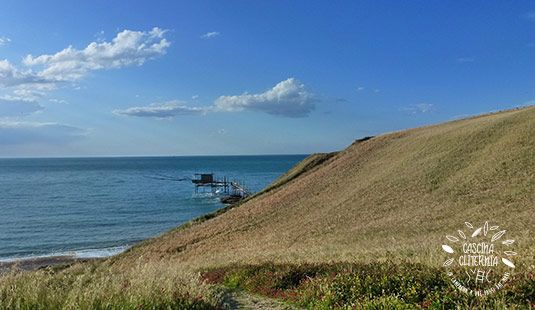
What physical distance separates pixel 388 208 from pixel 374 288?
17180 mm

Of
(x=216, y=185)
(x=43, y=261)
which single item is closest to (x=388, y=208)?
(x=43, y=261)

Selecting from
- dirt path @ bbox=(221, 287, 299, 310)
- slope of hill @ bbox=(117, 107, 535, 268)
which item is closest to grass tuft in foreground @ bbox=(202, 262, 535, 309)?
dirt path @ bbox=(221, 287, 299, 310)

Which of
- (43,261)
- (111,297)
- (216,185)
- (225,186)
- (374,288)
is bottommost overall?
(43,261)

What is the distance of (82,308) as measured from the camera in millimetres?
7219

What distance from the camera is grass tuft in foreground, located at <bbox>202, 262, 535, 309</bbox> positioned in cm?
719

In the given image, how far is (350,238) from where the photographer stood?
65.7 ft

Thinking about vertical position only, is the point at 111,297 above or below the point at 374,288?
above

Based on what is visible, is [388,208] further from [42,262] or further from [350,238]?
[42,262]

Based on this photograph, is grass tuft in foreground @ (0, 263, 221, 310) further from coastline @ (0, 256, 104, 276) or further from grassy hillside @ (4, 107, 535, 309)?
coastline @ (0, 256, 104, 276)

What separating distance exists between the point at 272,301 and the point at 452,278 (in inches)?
179

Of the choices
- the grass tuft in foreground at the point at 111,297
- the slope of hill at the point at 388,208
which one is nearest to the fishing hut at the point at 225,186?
the slope of hill at the point at 388,208

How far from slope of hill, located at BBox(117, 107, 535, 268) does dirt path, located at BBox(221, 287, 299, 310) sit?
417 cm

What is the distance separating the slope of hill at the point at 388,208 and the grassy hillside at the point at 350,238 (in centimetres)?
12

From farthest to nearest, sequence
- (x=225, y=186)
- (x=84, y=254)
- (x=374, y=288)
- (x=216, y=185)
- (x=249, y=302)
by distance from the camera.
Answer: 1. (x=216, y=185)
2. (x=225, y=186)
3. (x=84, y=254)
4. (x=249, y=302)
5. (x=374, y=288)
